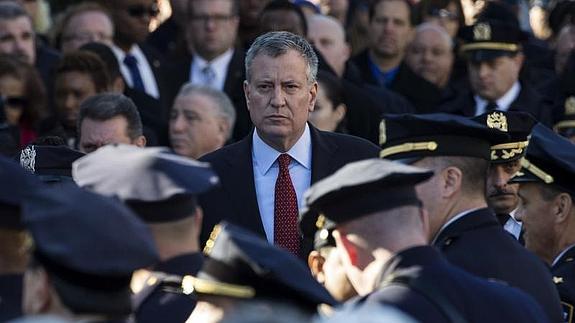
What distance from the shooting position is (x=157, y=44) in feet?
45.2

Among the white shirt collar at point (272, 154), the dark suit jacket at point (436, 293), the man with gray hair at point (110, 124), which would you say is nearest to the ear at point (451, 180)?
the dark suit jacket at point (436, 293)

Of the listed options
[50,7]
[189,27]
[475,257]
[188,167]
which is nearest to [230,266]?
[188,167]

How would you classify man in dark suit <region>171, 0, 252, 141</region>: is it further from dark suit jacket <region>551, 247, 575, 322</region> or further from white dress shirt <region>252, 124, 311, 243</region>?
dark suit jacket <region>551, 247, 575, 322</region>

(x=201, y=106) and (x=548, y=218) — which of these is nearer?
(x=548, y=218)

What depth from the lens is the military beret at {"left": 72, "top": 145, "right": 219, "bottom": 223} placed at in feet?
17.6

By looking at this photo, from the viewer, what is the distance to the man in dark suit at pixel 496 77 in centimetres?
1224

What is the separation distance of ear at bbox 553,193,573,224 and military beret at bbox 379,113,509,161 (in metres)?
1.23

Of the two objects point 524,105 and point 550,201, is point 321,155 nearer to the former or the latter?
point 550,201

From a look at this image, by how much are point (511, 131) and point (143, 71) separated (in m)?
4.68

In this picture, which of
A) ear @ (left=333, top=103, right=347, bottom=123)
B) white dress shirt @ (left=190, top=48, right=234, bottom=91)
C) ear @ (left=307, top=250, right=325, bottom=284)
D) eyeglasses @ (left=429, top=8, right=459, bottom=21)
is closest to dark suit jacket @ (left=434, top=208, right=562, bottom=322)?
ear @ (left=307, top=250, right=325, bottom=284)

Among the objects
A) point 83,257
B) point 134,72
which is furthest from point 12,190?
point 134,72

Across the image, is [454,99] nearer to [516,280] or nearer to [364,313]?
[516,280]

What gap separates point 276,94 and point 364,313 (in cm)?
437

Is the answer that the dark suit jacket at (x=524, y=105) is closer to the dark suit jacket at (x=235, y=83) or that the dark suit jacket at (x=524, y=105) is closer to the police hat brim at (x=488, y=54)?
the police hat brim at (x=488, y=54)
